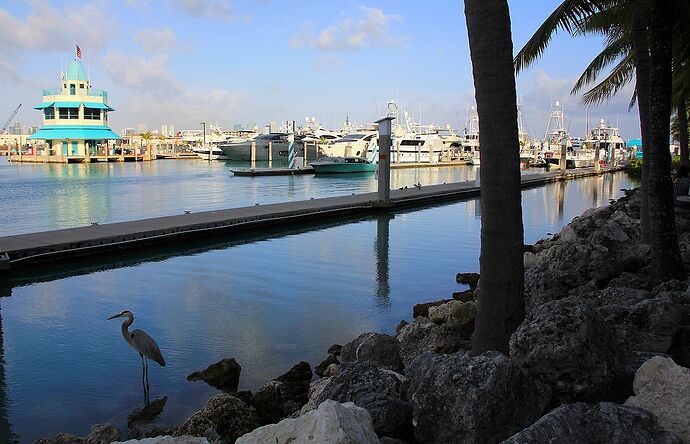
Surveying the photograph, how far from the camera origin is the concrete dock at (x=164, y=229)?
1552 centimetres

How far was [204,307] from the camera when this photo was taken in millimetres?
11758

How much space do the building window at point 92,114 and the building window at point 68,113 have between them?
113 centimetres

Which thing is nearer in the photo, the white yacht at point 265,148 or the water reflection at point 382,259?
the water reflection at point 382,259

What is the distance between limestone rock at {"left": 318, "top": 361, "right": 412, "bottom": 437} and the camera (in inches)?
166

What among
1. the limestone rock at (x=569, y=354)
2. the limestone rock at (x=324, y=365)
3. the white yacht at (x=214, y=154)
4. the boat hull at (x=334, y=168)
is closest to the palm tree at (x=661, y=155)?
the limestone rock at (x=569, y=354)

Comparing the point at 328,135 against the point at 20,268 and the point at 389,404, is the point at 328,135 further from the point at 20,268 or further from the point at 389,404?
the point at 389,404

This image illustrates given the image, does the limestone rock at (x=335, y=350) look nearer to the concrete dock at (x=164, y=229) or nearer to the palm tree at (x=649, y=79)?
the palm tree at (x=649, y=79)

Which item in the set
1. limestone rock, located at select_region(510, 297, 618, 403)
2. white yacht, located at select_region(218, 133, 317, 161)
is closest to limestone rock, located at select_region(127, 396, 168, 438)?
limestone rock, located at select_region(510, 297, 618, 403)

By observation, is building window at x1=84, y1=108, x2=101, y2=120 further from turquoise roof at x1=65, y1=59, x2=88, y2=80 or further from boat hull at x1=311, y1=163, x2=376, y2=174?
boat hull at x1=311, y1=163, x2=376, y2=174

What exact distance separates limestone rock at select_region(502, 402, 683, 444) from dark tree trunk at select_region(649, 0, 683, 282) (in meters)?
4.35

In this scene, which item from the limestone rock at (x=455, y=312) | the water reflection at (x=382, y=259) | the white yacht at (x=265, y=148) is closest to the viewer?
the limestone rock at (x=455, y=312)

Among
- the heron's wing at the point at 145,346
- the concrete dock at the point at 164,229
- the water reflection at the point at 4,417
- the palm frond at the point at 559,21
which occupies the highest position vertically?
the palm frond at the point at 559,21

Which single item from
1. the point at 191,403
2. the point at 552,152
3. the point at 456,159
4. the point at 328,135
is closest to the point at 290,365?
the point at 191,403

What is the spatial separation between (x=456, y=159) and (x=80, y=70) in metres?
54.8
